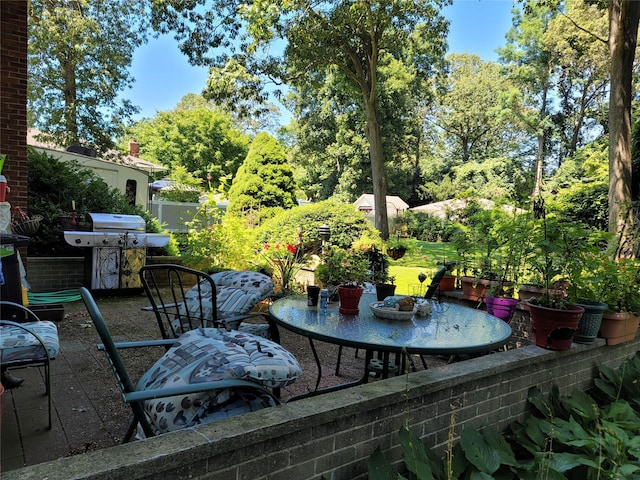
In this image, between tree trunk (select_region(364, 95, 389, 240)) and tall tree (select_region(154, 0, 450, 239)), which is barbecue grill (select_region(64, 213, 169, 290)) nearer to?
tall tree (select_region(154, 0, 450, 239))

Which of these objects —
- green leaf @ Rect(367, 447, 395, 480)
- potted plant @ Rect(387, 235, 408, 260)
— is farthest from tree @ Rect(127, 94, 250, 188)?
green leaf @ Rect(367, 447, 395, 480)

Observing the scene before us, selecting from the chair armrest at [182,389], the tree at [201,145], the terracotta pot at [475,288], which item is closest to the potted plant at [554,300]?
the terracotta pot at [475,288]

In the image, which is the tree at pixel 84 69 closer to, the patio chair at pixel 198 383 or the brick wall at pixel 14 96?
the brick wall at pixel 14 96

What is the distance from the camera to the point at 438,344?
5.71 feet

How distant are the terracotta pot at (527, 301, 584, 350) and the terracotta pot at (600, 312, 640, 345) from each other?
46 centimetres

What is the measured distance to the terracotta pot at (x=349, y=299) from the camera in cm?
228

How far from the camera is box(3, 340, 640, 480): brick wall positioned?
3.39 ft

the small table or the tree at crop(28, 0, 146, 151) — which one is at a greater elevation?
the tree at crop(28, 0, 146, 151)

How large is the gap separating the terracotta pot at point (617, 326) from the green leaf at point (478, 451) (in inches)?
55.9

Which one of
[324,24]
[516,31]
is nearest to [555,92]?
[516,31]

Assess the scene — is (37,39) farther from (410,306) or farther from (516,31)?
(516,31)

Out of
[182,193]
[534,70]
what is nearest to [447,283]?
[182,193]

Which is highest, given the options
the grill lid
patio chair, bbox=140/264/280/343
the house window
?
the house window

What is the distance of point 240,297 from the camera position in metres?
2.60
